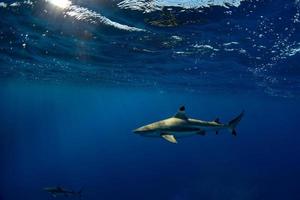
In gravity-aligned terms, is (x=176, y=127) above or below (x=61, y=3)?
below

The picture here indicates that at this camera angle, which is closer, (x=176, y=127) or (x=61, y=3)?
(x=176, y=127)

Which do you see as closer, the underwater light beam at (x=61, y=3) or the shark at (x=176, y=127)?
the shark at (x=176, y=127)

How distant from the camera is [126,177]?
201ft

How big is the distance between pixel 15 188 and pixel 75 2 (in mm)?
42432

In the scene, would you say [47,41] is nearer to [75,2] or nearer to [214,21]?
[75,2]

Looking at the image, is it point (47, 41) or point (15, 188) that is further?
point (15, 188)

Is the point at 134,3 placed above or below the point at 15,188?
above

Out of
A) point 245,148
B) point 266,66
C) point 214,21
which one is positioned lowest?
point 245,148

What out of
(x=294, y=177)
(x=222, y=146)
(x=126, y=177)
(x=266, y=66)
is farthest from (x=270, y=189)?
(x=222, y=146)

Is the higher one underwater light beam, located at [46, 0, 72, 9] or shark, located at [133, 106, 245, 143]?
underwater light beam, located at [46, 0, 72, 9]

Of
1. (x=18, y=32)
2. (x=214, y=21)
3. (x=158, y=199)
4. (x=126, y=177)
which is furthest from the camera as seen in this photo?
(x=126, y=177)

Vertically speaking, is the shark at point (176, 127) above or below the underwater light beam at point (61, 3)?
below

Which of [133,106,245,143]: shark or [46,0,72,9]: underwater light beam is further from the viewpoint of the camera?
[46,0,72,9]: underwater light beam

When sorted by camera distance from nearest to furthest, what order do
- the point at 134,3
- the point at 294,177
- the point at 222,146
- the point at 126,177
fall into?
1. the point at 134,3
2. the point at 126,177
3. the point at 294,177
4. the point at 222,146
